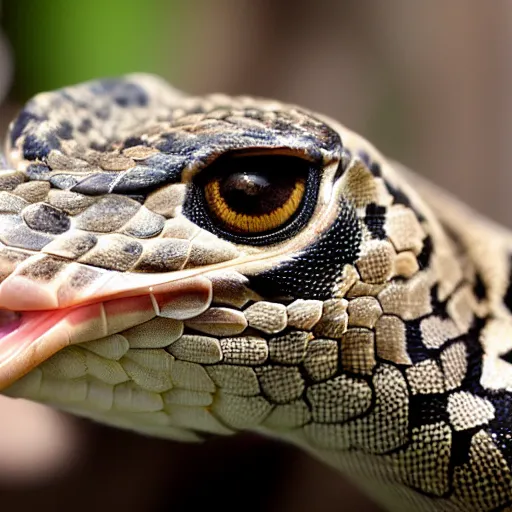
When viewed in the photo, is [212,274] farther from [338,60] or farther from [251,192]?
[338,60]

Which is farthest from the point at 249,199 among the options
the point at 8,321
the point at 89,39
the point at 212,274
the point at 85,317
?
the point at 89,39

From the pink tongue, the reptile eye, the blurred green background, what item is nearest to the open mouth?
the pink tongue

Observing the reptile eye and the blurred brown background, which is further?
the blurred brown background

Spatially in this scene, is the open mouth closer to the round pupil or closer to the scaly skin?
the scaly skin

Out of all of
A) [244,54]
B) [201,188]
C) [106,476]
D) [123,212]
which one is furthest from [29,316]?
[244,54]

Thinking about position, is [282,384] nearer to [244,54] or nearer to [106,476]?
[106,476]

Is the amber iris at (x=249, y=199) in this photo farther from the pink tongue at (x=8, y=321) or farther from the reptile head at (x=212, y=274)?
the pink tongue at (x=8, y=321)

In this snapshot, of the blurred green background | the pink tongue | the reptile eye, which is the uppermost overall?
the reptile eye

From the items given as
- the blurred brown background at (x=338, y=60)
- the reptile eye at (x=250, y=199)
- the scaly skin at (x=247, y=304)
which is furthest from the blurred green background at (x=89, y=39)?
the reptile eye at (x=250, y=199)
